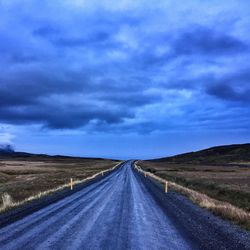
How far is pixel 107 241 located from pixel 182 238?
236cm

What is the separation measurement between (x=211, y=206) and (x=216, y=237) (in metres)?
9.04

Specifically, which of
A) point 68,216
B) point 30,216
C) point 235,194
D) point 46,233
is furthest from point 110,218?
point 235,194

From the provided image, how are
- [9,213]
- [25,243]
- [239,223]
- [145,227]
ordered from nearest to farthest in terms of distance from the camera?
[25,243] → [145,227] → [239,223] → [9,213]

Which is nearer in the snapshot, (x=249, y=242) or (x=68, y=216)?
(x=249, y=242)

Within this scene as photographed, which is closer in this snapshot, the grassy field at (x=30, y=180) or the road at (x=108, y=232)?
the road at (x=108, y=232)

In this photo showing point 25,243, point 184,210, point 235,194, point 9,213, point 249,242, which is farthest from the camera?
point 235,194

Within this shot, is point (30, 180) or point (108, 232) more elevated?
point (30, 180)

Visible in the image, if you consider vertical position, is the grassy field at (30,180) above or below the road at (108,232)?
above

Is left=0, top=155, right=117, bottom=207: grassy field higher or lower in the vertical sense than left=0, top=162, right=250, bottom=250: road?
higher

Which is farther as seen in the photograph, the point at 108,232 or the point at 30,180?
the point at 30,180

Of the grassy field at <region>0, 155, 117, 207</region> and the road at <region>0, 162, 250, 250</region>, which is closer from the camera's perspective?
the road at <region>0, 162, 250, 250</region>

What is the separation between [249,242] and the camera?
12.5 m

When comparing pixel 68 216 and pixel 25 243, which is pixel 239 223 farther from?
pixel 25 243

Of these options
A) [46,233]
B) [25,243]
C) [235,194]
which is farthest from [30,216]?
[235,194]
